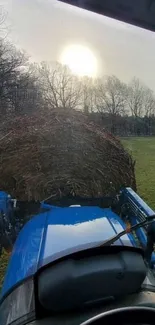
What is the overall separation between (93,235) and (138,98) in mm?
36562

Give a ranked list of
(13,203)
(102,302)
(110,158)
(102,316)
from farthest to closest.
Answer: (110,158) < (13,203) < (102,302) < (102,316)

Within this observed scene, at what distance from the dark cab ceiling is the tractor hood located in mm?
1146

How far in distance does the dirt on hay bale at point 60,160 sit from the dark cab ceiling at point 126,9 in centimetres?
157

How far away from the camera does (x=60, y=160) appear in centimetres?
317

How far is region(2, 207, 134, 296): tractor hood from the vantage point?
1.25 meters

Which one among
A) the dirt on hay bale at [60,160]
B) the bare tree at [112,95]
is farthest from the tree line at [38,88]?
the dirt on hay bale at [60,160]

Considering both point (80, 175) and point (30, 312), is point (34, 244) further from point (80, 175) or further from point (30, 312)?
point (80, 175)

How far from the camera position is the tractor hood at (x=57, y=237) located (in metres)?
1.25

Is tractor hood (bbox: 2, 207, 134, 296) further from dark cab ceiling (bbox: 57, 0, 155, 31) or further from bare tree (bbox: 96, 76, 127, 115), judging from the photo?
bare tree (bbox: 96, 76, 127, 115)

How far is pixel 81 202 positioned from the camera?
274cm

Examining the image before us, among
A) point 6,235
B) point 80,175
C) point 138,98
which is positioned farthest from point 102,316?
point 138,98

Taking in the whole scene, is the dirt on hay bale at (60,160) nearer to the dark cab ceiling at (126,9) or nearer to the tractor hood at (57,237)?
the tractor hood at (57,237)

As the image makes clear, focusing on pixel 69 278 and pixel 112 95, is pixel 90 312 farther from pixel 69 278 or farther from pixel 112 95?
pixel 112 95

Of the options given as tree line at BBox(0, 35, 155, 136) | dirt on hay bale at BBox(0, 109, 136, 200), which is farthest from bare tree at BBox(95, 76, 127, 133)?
dirt on hay bale at BBox(0, 109, 136, 200)
